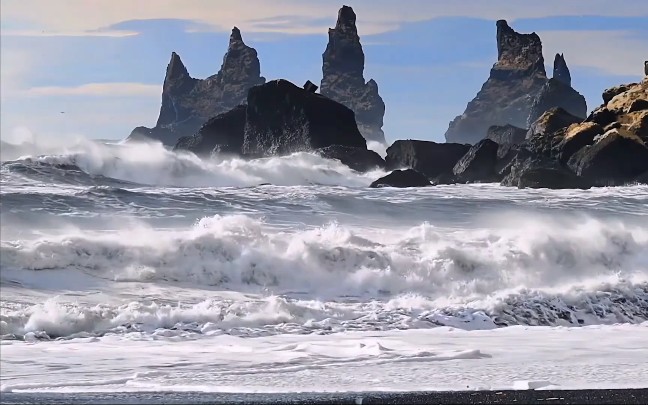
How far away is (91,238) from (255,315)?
4148 millimetres

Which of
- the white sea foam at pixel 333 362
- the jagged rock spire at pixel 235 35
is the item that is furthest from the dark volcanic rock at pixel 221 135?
the jagged rock spire at pixel 235 35

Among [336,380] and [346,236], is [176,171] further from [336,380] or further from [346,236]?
[336,380]

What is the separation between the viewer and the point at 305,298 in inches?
512

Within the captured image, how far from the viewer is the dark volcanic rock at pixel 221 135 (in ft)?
184

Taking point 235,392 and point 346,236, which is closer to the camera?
point 235,392

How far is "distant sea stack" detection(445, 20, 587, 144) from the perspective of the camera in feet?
391

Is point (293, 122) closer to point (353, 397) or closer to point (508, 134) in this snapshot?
point (508, 134)

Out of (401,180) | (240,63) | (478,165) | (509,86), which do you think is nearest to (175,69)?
(240,63)

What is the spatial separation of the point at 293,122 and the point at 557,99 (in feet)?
148

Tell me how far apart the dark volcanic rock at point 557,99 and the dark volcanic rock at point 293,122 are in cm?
4073

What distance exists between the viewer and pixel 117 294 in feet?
40.1

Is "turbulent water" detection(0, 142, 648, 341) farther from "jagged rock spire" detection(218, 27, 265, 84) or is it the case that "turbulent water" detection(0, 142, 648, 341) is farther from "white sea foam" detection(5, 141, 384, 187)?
"jagged rock spire" detection(218, 27, 265, 84)

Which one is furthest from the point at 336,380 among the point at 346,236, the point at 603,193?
the point at 603,193

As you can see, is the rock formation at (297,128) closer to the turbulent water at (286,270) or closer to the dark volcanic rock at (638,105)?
the dark volcanic rock at (638,105)
